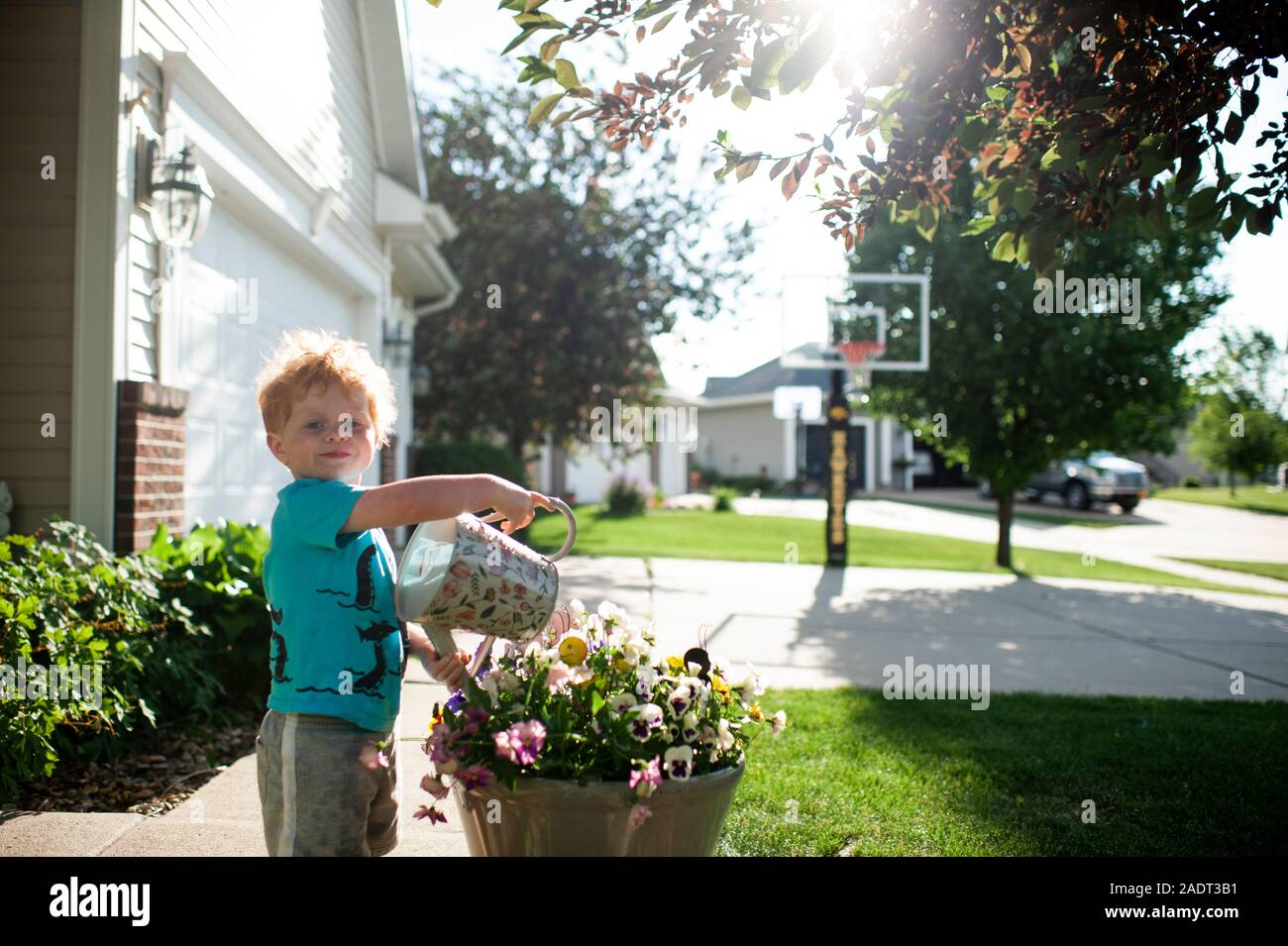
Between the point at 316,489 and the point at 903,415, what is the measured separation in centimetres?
1049

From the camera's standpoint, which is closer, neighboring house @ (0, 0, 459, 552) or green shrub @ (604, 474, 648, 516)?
neighboring house @ (0, 0, 459, 552)

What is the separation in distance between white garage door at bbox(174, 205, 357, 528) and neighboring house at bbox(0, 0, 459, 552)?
17 millimetres

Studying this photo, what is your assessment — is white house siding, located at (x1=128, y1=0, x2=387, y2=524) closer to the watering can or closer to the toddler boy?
the toddler boy

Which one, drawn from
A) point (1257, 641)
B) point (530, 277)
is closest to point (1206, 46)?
point (1257, 641)

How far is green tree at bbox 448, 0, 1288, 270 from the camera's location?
2461 mm

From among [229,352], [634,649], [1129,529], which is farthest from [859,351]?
[1129,529]

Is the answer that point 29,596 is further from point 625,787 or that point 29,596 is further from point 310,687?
point 625,787

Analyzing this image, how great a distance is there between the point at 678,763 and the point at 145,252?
3832 mm

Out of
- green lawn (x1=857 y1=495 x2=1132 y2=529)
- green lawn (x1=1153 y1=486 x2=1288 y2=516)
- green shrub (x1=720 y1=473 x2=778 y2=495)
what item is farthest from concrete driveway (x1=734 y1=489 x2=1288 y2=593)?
green shrub (x1=720 y1=473 x2=778 y2=495)

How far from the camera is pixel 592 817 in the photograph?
6.00ft

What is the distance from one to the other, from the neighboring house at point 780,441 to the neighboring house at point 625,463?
68.3 inches

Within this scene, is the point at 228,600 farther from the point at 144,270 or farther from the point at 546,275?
the point at 546,275

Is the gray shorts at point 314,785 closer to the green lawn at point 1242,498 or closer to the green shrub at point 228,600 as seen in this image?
the green shrub at point 228,600

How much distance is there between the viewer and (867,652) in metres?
6.18
